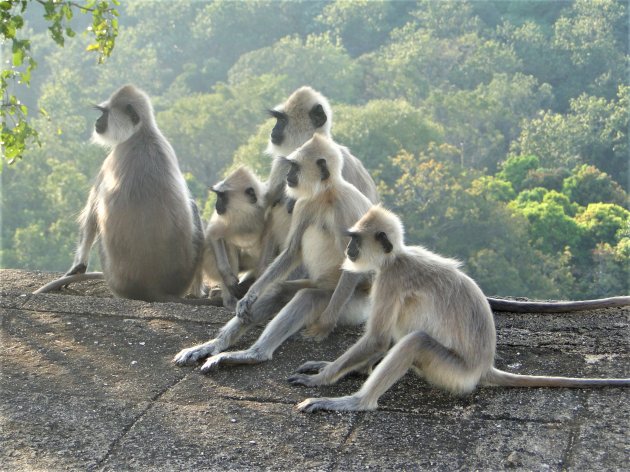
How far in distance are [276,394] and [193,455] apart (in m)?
0.51

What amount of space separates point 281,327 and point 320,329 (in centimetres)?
19

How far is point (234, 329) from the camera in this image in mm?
3771

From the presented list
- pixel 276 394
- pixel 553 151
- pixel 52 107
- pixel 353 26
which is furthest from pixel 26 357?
pixel 353 26

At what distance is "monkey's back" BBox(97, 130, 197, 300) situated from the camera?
4.62m

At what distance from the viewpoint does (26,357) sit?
3756mm

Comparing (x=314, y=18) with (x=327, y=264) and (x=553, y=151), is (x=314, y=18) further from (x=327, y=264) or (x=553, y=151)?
(x=327, y=264)

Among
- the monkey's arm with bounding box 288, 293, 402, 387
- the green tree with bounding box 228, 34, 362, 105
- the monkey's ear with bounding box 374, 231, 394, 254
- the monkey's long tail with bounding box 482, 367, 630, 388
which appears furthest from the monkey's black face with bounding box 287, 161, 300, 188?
the green tree with bounding box 228, 34, 362, 105

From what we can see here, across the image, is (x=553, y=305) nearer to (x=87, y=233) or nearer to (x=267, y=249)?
(x=267, y=249)

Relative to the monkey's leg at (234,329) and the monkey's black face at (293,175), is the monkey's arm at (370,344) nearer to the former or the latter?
the monkey's leg at (234,329)

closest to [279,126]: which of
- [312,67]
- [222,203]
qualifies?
[222,203]

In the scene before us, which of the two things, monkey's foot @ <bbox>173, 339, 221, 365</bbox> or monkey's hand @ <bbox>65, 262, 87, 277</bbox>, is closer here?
monkey's foot @ <bbox>173, 339, 221, 365</bbox>

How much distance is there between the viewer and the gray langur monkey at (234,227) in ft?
14.2

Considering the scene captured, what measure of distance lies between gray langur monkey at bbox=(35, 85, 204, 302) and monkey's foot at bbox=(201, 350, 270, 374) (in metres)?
1.19

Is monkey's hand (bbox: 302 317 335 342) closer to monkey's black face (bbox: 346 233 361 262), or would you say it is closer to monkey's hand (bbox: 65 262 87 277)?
monkey's black face (bbox: 346 233 361 262)
